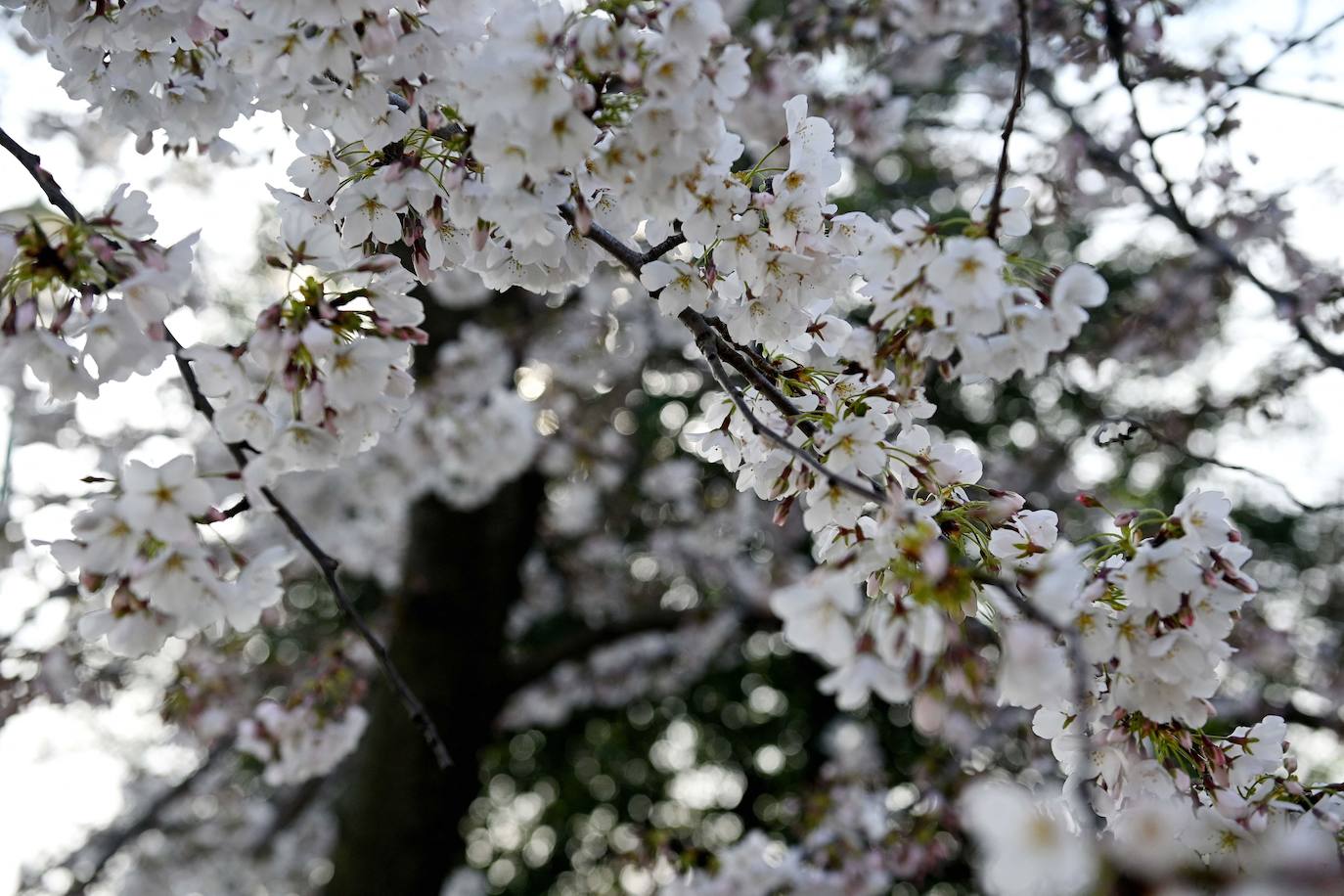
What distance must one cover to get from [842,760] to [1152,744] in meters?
5.02

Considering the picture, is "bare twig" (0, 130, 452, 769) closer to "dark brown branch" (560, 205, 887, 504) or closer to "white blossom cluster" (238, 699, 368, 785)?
"dark brown branch" (560, 205, 887, 504)

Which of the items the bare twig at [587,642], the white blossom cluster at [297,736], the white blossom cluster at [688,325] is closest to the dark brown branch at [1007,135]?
the white blossom cluster at [688,325]

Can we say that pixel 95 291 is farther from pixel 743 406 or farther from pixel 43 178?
pixel 743 406

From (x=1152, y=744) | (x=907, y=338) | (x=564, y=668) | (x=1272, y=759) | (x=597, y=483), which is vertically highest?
(x=597, y=483)

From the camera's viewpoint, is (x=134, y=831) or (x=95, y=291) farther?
(x=134, y=831)

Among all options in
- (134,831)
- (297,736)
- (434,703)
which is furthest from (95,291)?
(134,831)

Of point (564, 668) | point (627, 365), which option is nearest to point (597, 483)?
point (627, 365)

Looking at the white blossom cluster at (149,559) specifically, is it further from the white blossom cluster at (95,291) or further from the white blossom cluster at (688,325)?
the white blossom cluster at (95,291)

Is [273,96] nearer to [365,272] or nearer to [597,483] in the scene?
[365,272]

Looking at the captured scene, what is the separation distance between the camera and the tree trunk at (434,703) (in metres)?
3.64

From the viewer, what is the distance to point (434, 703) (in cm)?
390

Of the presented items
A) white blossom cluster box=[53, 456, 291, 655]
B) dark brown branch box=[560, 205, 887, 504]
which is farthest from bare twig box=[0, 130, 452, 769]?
dark brown branch box=[560, 205, 887, 504]

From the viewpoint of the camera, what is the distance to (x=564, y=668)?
6.18 m

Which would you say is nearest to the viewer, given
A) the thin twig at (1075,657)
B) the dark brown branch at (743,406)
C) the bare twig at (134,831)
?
the thin twig at (1075,657)
